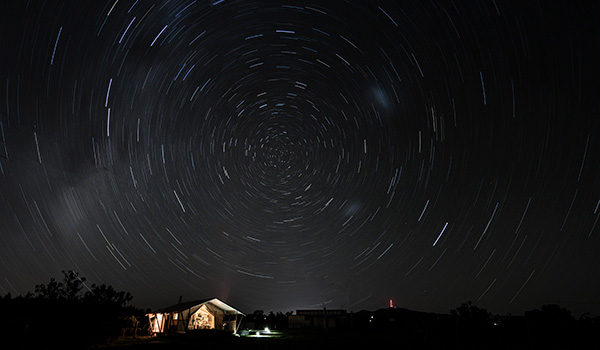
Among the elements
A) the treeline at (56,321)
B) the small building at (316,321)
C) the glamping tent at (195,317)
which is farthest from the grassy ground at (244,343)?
the small building at (316,321)

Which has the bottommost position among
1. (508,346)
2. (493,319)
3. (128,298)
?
(508,346)

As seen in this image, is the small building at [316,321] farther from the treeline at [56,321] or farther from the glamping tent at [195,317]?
the treeline at [56,321]

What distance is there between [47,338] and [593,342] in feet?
58.7

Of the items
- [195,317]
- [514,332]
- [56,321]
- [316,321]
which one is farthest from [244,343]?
[316,321]

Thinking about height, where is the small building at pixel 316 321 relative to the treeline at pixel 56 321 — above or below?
above

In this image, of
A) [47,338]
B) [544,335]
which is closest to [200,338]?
[47,338]

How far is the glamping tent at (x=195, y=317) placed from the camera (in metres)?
30.0

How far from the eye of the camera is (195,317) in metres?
32.9

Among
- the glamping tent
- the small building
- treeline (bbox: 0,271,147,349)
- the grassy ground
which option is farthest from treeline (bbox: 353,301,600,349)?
the small building

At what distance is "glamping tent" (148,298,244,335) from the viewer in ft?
98.3

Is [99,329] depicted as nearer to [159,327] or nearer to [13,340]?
[13,340]

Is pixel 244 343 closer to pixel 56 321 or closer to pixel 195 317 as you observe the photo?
pixel 56 321

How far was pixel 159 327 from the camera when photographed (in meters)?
30.8

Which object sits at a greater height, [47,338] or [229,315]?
[229,315]
